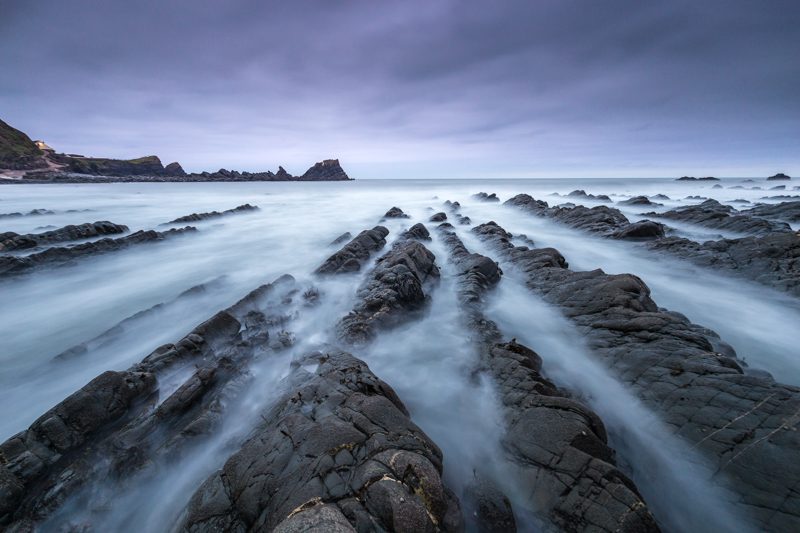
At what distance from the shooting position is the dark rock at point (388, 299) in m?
7.81

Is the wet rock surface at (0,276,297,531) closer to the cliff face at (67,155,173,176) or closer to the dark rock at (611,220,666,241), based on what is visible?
the dark rock at (611,220,666,241)

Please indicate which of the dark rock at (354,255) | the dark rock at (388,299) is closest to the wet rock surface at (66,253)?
the dark rock at (354,255)

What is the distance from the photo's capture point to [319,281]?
1134 centimetres

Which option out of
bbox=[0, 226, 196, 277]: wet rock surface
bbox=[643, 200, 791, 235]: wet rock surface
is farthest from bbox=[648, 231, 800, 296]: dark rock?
bbox=[0, 226, 196, 277]: wet rock surface

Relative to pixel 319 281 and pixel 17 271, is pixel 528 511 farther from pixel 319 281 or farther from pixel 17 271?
pixel 17 271

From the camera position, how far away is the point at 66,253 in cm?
1354

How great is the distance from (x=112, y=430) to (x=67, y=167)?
138 metres

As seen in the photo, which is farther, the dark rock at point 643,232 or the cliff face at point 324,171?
the cliff face at point 324,171

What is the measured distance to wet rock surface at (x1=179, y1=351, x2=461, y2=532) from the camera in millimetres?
2955

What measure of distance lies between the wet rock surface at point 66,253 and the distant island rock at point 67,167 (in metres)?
85.9

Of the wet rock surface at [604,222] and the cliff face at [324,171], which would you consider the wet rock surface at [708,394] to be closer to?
A: the wet rock surface at [604,222]

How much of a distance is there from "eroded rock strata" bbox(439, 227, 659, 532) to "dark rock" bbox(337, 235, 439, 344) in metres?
3.40

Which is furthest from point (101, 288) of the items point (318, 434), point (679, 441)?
point (679, 441)

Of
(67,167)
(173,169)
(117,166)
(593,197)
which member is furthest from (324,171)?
(593,197)
